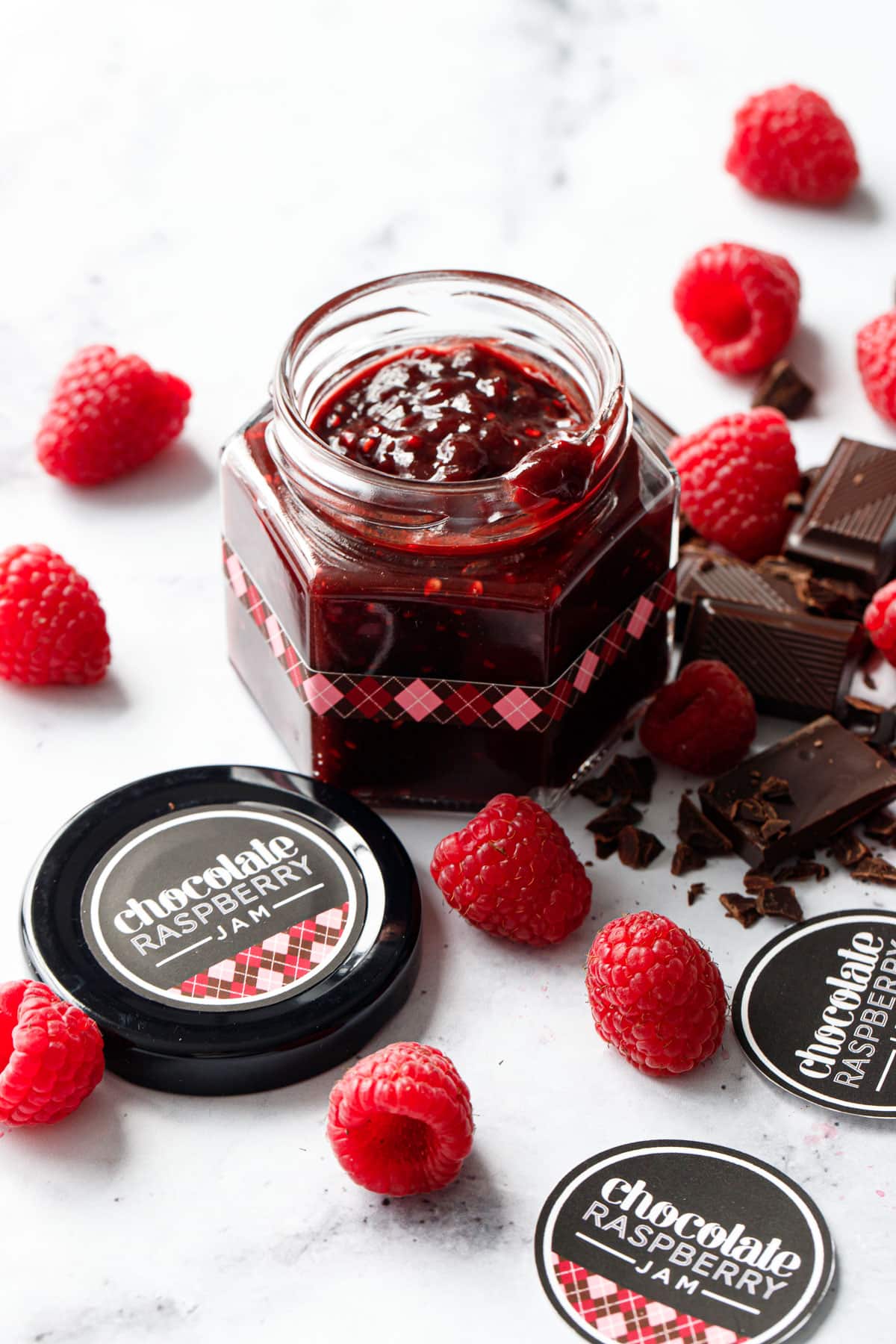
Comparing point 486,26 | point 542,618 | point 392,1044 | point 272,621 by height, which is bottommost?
point 392,1044

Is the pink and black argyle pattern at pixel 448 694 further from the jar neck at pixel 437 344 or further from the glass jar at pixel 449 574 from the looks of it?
the jar neck at pixel 437 344

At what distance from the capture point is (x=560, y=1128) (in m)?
1.68

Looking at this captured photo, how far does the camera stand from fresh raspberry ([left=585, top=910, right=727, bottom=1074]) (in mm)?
1654

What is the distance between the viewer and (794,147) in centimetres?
295

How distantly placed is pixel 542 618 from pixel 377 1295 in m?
0.71

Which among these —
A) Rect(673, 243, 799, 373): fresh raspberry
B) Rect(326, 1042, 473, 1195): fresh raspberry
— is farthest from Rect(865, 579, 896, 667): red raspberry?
Rect(326, 1042, 473, 1195): fresh raspberry

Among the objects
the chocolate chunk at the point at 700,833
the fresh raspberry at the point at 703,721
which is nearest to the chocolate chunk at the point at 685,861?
the chocolate chunk at the point at 700,833

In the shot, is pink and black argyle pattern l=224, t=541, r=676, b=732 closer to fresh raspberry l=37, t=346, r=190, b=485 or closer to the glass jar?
the glass jar

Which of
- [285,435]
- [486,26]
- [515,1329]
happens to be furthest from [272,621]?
[486,26]

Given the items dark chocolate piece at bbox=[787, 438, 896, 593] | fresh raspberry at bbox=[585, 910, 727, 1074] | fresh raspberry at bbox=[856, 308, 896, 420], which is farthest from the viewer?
fresh raspberry at bbox=[856, 308, 896, 420]

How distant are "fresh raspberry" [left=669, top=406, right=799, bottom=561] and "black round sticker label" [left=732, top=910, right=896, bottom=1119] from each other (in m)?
0.64

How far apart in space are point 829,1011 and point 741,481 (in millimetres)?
811

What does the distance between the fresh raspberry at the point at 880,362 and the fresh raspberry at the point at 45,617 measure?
126 cm

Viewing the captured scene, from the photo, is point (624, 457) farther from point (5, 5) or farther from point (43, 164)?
point (5, 5)
